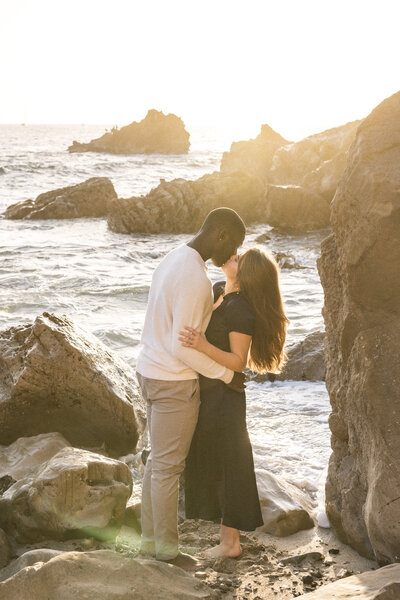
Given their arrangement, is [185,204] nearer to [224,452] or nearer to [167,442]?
[224,452]

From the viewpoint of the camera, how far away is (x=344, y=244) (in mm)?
4254

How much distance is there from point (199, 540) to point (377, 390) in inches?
58.0

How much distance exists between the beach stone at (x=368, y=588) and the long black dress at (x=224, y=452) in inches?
38.4

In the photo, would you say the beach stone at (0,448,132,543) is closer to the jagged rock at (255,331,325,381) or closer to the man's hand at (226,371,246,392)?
the man's hand at (226,371,246,392)

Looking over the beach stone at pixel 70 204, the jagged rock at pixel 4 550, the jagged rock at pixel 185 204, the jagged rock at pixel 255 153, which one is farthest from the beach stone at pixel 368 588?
the jagged rock at pixel 255 153

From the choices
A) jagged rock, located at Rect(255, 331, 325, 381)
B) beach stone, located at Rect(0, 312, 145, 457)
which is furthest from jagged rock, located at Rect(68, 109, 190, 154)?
beach stone, located at Rect(0, 312, 145, 457)

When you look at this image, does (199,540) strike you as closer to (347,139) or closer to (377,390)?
(377,390)

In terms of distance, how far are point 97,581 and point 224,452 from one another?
1.21 m

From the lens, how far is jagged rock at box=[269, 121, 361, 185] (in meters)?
30.2

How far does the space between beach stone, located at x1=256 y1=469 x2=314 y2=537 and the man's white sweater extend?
126 centimetres

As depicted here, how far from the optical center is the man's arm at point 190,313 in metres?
3.70

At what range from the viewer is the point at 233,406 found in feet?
13.1

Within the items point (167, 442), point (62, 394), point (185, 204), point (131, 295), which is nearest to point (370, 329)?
point (167, 442)

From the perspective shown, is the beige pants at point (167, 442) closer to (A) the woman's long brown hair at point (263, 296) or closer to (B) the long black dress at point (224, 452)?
(B) the long black dress at point (224, 452)
